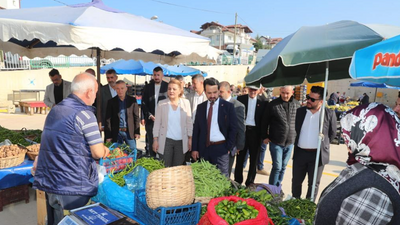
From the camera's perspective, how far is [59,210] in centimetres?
280

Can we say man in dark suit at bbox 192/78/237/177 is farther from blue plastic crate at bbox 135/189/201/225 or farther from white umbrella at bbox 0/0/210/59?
blue plastic crate at bbox 135/189/201/225

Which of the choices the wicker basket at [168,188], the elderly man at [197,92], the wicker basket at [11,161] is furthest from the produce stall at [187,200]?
the elderly man at [197,92]

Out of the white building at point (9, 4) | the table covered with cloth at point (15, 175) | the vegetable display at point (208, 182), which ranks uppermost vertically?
the white building at point (9, 4)

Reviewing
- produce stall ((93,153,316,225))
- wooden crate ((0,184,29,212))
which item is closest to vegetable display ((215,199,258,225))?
produce stall ((93,153,316,225))

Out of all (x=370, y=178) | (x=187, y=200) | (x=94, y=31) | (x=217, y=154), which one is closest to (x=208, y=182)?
(x=187, y=200)

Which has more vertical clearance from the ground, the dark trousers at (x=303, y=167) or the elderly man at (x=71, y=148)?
the elderly man at (x=71, y=148)

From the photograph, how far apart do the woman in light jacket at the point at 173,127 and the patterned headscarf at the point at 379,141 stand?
2956mm

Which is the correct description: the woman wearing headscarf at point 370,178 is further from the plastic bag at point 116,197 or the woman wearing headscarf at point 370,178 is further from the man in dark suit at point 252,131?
the man in dark suit at point 252,131

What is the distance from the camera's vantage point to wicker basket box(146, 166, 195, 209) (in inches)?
89.7

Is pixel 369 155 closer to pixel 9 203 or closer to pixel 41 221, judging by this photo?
pixel 41 221

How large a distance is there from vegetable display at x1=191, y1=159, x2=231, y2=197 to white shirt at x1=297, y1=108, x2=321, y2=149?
1.70 metres

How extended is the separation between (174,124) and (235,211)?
2.42 metres

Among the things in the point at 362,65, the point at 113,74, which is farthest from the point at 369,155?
the point at 113,74

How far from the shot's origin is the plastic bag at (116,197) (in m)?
2.68
